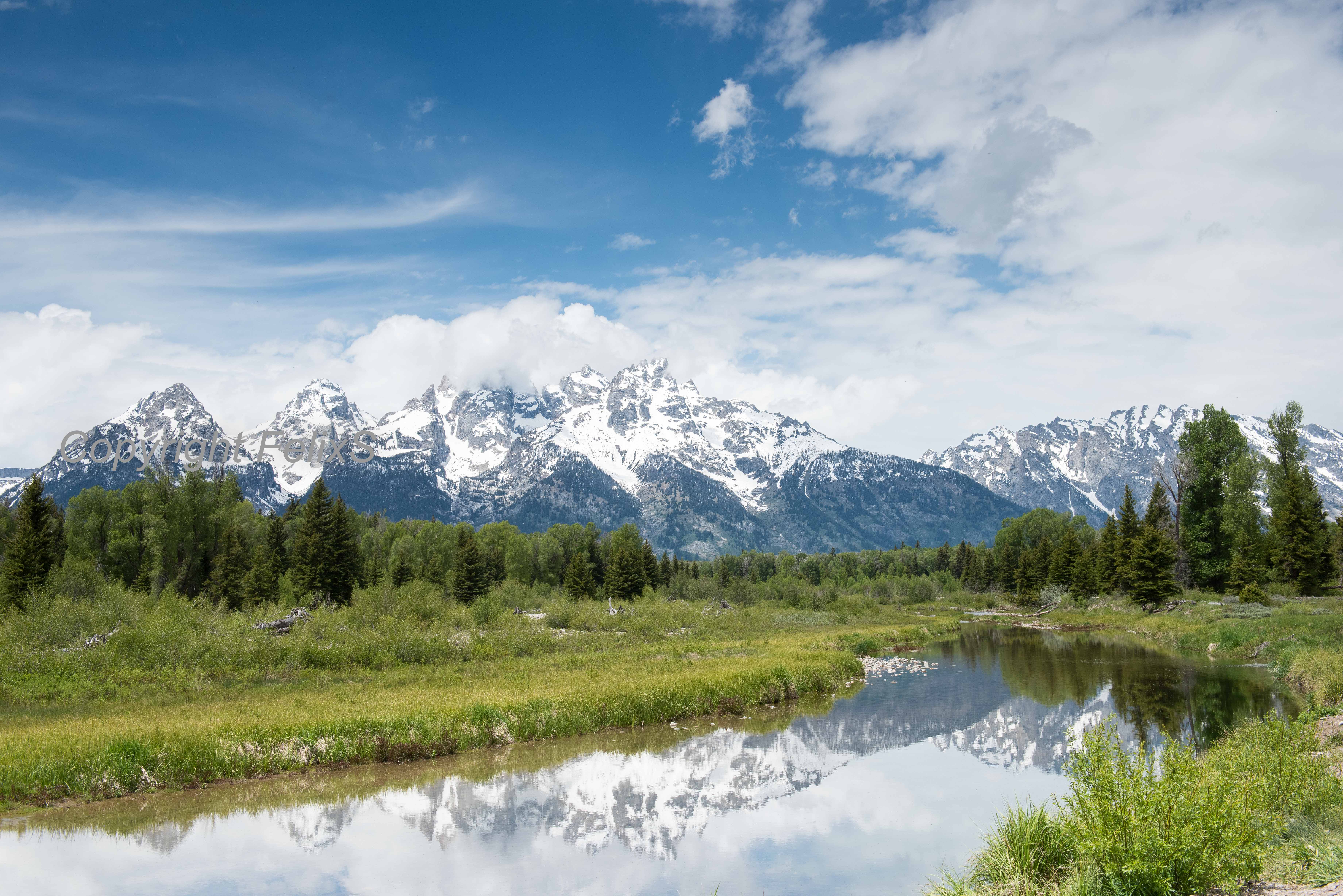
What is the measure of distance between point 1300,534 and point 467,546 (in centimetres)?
7701

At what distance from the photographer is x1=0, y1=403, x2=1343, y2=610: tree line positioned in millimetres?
58969

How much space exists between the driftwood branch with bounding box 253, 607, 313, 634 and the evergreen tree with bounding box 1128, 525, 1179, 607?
6636cm

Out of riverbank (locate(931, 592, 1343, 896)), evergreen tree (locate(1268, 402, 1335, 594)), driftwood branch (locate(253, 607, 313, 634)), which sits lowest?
driftwood branch (locate(253, 607, 313, 634))

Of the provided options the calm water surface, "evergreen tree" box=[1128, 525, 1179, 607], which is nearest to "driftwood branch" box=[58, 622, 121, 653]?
the calm water surface

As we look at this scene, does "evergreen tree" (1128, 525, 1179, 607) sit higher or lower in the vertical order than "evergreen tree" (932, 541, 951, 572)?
higher

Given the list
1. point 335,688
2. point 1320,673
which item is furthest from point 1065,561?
point 335,688

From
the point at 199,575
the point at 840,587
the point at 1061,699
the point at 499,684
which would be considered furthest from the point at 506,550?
the point at 1061,699

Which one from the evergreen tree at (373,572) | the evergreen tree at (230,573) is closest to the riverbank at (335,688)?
the evergreen tree at (230,573)

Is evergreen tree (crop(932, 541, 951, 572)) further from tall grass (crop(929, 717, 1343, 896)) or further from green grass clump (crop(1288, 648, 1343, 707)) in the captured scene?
tall grass (crop(929, 717, 1343, 896))

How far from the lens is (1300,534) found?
57.7 meters

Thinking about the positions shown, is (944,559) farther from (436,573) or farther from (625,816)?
(625,816)

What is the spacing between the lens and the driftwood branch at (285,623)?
4012 centimetres

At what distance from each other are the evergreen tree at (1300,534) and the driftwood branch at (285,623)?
7078 centimetres

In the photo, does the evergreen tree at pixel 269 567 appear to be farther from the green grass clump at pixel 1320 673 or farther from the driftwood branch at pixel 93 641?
the green grass clump at pixel 1320 673
